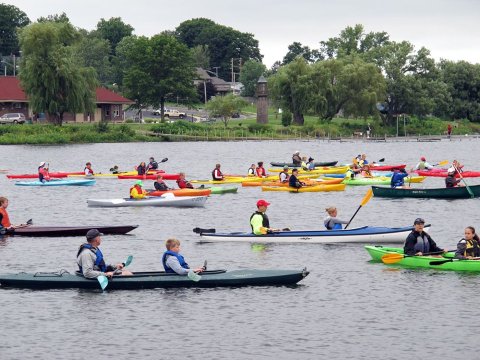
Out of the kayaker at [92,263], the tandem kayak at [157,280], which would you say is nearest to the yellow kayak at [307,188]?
the tandem kayak at [157,280]

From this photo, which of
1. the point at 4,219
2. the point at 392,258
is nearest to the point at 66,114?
the point at 4,219

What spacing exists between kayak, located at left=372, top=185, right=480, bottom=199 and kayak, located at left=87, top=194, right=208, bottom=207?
28.8ft

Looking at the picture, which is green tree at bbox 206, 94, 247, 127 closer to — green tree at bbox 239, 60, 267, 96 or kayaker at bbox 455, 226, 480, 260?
green tree at bbox 239, 60, 267, 96

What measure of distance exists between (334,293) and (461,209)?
2131cm

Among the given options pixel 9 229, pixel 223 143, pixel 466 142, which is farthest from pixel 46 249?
pixel 466 142

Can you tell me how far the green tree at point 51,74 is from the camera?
10444 cm

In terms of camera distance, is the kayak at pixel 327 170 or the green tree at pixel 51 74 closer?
the kayak at pixel 327 170

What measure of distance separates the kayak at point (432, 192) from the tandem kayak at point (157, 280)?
22393 mm

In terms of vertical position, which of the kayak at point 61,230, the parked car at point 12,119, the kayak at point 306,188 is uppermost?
the parked car at point 12,119

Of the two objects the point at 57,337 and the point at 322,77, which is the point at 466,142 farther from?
the point at 57,337

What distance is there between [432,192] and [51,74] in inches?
2509

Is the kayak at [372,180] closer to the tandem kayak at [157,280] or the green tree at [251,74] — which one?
the tandem kayak at [157,280]

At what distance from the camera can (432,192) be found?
161ft

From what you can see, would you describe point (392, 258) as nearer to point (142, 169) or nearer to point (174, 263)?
point (174, 263)
